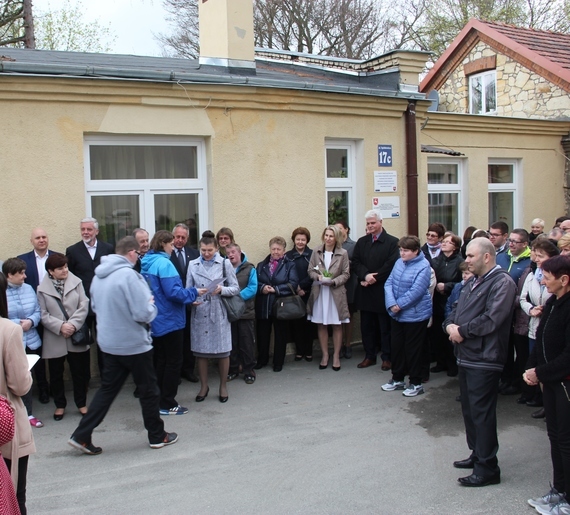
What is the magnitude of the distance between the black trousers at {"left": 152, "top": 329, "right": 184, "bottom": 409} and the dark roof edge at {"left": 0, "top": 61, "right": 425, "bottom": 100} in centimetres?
317

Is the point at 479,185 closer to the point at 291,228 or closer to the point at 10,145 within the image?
the point at 291,228

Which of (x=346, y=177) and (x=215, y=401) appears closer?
(x=215, y=401)

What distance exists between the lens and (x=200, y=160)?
27.6ft

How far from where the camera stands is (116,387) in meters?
5.51

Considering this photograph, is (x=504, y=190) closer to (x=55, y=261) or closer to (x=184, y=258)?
(x=184, y=258)

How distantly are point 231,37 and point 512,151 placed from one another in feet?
20.1

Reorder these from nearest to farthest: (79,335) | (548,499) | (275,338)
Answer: (548,499) → (79,335) → (275,338)

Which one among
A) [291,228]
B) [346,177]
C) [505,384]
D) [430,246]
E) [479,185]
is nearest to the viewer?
[505,384]

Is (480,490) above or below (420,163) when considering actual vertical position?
below

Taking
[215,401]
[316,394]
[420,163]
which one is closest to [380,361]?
[316,394]

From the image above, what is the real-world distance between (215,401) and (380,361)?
2.66 metres

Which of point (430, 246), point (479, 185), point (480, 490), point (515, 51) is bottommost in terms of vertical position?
point (480, 490)

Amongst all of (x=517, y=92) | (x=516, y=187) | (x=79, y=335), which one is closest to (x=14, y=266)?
(x=79, y=335)

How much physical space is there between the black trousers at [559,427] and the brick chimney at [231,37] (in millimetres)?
6675
